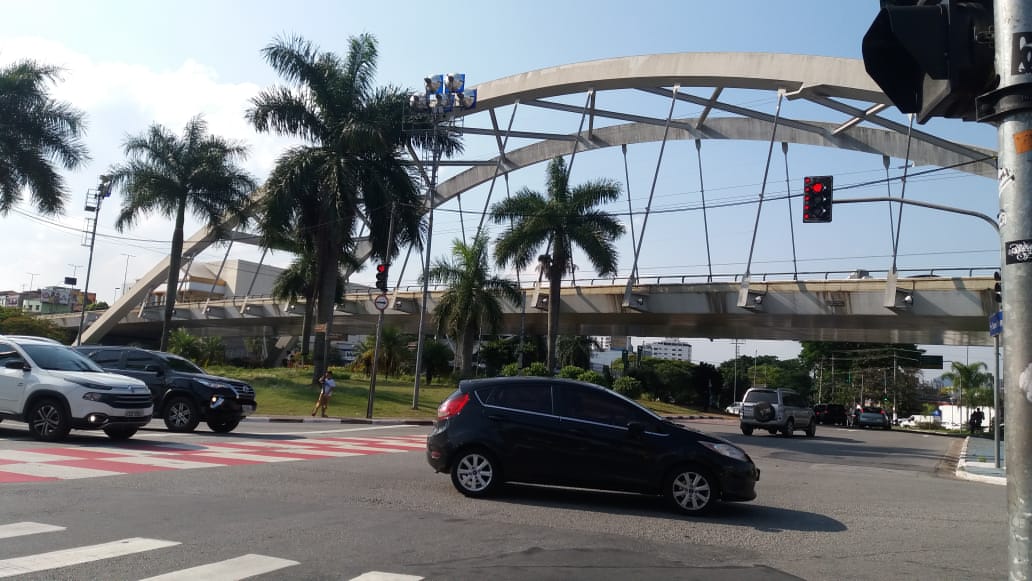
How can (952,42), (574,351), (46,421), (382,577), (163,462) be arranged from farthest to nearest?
(574,351)
(46,421)
(163,462)
(382,577)
(952,42)

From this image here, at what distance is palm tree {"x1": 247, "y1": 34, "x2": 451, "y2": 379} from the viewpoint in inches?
1388

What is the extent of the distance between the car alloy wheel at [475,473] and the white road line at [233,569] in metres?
3.72

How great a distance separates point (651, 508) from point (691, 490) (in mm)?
650

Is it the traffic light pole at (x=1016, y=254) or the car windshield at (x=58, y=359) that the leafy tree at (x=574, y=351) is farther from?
the traffic light pole at (x=1016, y=254)

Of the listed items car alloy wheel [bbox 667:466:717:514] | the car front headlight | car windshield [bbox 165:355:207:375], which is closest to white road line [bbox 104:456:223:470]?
car windshield [bbox 165:355:207:375]

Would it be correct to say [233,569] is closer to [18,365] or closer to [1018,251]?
[1018,251]

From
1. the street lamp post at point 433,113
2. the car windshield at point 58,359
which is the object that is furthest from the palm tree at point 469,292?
the car windshield at point 58,359

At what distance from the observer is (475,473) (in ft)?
32.0

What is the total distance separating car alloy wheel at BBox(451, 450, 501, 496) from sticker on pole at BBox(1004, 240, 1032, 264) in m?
7.37

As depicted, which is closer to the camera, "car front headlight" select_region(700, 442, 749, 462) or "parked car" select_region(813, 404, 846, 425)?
"car front headlight" select_region(700, 442, 749, 462)

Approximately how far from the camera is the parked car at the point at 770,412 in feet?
101

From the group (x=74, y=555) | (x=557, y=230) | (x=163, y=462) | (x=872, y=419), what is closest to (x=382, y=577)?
(x=74, y=555)

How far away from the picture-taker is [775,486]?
43.2ft

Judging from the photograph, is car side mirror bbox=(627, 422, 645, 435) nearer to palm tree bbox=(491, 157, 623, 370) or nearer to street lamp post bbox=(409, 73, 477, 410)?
street lamp post bbox=(409, 73, 477, 410)
